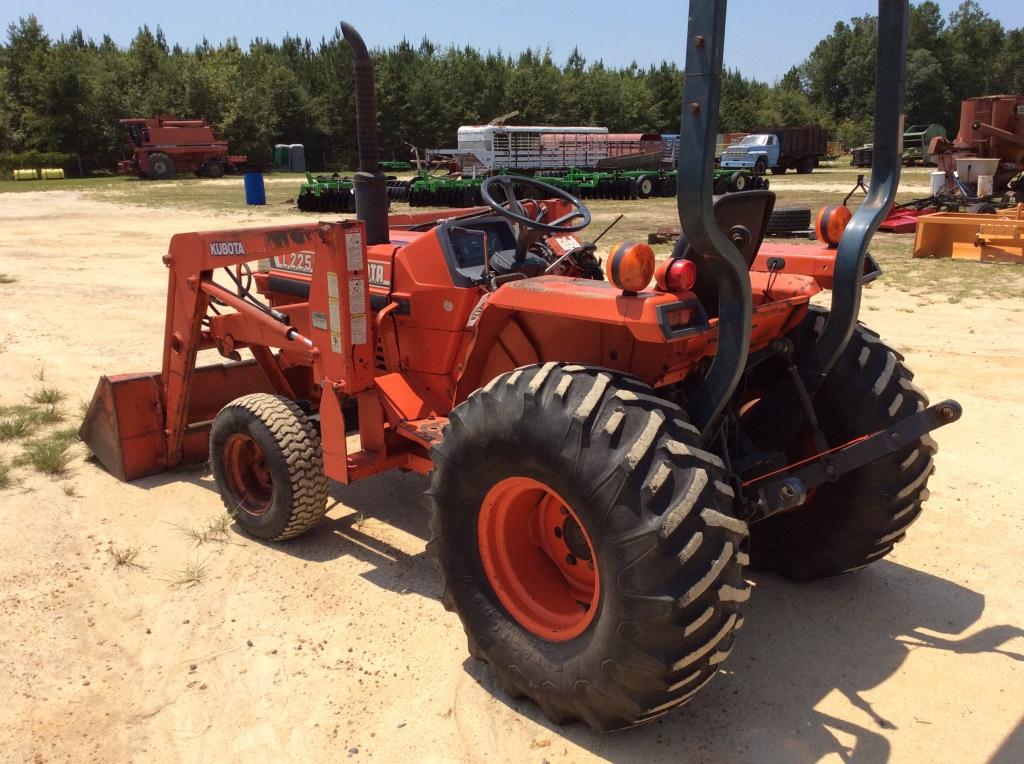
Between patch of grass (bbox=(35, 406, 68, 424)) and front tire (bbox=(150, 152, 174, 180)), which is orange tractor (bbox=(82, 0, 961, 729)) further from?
front tire (bbox=(150, 152, 174, 180))

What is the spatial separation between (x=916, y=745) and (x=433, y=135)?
185 feet

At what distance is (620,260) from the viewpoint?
277 centimetres

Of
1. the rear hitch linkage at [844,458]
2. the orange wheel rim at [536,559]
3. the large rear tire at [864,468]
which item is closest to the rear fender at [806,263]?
the large rear tire at [864,468]

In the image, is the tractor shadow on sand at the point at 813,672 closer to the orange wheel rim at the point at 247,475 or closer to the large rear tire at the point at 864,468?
the large rear tire at the point at 864,468

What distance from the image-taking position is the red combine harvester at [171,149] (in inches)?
1588

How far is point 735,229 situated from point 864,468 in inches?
47.0

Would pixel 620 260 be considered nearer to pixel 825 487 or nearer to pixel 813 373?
pixel 813 373

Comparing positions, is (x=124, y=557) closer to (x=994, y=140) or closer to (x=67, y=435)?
(x=67, y=435)

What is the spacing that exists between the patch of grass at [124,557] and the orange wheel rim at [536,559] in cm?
201

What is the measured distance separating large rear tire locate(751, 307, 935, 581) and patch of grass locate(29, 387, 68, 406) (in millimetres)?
5632

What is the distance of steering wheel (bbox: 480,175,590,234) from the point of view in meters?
3.95

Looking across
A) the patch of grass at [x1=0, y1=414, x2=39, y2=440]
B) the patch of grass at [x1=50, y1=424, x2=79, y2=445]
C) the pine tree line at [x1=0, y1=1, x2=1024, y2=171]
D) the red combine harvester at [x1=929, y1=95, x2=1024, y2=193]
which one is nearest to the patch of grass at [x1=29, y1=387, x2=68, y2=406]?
the patch of grass at [x1=0, y1=414, x2=39, y2=440]

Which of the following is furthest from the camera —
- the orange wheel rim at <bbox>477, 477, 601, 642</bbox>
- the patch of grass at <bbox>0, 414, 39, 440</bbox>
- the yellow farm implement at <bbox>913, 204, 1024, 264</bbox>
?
the yellow farm implement at <bbox>913, 204, 1024, 264</bbox>

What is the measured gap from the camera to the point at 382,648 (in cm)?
351
